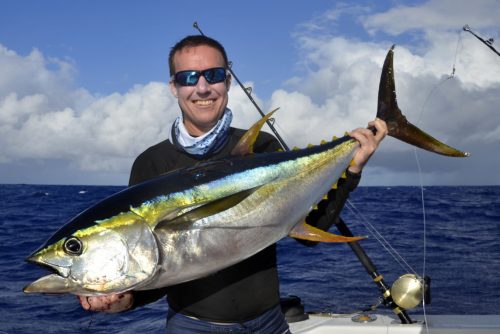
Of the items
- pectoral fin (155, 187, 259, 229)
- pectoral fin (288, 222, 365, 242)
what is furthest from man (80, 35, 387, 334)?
pectoral fin (155, 187, 259, 229)

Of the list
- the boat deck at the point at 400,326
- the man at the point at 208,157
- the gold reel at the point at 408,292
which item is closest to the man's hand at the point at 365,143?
the man at the point at 208,157

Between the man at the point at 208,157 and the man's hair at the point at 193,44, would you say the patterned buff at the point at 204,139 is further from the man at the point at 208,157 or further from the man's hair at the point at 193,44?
the man's hair at the point at 193,44

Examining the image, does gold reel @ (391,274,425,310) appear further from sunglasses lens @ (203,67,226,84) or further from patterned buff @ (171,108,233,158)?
sunglasses lens @ (203,67,226,84)

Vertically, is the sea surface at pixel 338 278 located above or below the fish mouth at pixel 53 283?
below

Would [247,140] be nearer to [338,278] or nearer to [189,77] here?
[189,77]

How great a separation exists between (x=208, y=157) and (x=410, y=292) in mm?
2886

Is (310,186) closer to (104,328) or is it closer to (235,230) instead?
(235,230)

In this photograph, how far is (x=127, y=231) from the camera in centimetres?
217

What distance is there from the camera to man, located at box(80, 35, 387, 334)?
264cm

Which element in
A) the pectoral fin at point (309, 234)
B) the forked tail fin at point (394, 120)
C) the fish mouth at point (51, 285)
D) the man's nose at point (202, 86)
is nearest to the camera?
the fish mouth at point (51, 285)

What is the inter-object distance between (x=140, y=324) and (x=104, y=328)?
622mm

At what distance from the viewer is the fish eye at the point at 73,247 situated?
2113 mm

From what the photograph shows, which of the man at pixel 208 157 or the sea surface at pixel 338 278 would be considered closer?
the man at pixel 208 157

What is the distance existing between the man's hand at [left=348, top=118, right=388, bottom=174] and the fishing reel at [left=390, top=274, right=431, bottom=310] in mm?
2320
